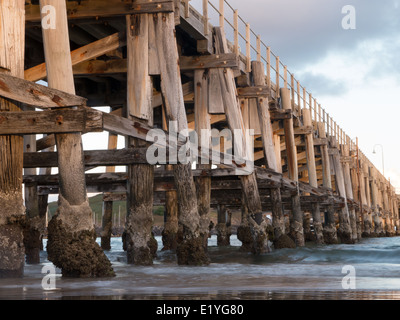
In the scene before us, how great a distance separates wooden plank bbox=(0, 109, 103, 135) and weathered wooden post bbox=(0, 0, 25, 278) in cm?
15

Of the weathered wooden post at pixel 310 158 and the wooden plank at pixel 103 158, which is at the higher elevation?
the weathered wooden post at pixel 310 158

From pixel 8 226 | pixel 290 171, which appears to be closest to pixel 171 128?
pixel 8 226

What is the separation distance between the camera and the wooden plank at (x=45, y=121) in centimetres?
600

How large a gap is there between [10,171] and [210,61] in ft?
20.1

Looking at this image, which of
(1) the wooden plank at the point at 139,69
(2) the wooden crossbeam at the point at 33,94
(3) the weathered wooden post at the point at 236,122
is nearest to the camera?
(2) the wooden crossbeam at the point at 33,94

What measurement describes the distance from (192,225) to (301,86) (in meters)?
12.3

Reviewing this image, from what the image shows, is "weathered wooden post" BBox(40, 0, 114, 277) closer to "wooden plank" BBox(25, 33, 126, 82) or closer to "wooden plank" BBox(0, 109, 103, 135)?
"wooden plank" BBox(0, 109, 103, 135)

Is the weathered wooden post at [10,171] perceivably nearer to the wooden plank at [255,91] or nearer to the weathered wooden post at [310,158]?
the wooden plank at [255,91]

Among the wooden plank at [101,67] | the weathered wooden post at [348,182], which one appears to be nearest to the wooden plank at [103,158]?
the wooden plank at [101,67]

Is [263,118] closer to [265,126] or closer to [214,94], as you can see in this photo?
[265,126]

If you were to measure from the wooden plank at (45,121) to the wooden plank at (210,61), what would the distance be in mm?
5775

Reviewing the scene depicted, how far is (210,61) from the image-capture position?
11508 mm
